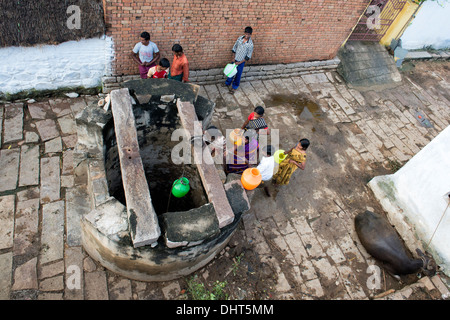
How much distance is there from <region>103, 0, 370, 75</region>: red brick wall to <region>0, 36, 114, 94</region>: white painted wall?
0.35 m

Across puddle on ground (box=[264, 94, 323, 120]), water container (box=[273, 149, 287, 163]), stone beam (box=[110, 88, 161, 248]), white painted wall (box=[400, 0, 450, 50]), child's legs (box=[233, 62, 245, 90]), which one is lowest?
puddle on ground (box=[264, 94, 323, 120])

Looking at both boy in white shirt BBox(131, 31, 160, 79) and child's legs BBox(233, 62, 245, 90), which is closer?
boy in white shirt BBox(131, 31, 160, 79)

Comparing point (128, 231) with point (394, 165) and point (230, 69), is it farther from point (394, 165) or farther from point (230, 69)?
point (394, 165)

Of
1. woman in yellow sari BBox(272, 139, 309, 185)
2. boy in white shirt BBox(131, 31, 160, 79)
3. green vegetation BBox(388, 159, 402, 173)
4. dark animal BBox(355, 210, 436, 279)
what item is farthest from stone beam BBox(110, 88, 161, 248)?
green vegetation BBox(388, 159, 402, 173)

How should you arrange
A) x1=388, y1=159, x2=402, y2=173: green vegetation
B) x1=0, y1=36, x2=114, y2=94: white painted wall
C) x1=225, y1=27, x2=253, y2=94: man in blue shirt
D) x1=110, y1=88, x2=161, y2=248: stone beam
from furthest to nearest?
1. x1=388, y1=159, x2=402, y2=173: green vegetation
2. x1=225, y1=27, x2=253, y2=94: man in blue shirt
3. x1=0, y1=36, x2=114, y2=94: white painted wall
4. x1=110, y1=88, x2=161, y2=248: stone beam

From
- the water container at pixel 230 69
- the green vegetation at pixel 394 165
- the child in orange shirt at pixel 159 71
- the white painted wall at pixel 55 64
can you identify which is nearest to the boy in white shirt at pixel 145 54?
the child in orange shirt at pixel 159 71

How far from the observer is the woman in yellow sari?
5.14 m

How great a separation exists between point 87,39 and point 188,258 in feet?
15.7

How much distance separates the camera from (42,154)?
5.40m

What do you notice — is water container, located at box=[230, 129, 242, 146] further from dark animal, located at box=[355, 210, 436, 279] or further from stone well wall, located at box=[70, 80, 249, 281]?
dark animal, located at box=[355, 210, 436, 279]

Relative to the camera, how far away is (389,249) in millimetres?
5211

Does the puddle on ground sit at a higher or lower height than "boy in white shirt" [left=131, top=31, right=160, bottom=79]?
lower

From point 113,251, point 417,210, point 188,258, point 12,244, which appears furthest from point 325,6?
point 12,244

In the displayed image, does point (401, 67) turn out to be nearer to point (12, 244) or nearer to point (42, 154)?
point (42, 154)
